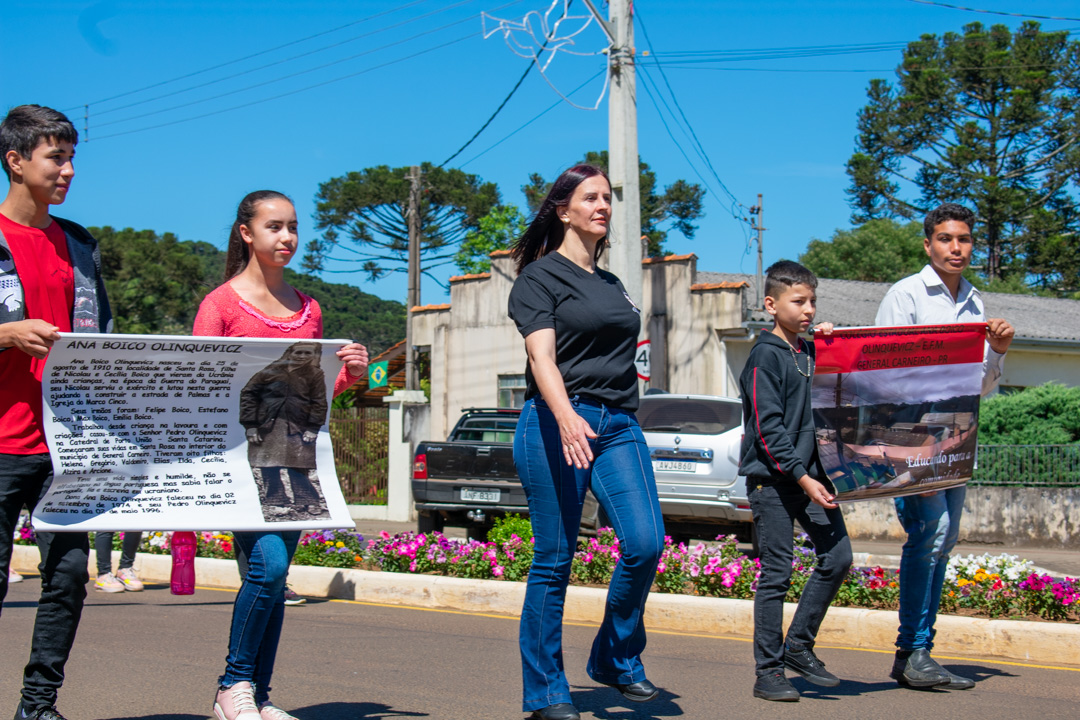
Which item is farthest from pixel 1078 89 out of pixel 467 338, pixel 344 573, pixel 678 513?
pixel 344 573

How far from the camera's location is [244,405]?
3867 millimetres

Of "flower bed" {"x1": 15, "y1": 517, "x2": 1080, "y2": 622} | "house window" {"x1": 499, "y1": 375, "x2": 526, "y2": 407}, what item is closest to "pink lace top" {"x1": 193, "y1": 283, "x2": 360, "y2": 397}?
"flower bed" {"x1": 15, "y1": 517, "x2": 1080, "y2": 622}

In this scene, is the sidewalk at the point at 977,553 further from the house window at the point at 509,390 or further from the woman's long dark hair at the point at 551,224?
the house window at the point at 509,390

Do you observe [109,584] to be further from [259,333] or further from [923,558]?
[923,558]

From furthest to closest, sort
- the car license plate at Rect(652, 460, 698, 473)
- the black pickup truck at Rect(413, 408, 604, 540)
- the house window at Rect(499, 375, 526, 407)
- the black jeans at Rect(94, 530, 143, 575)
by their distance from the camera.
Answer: the house window at Rect(499, 375, 526, 407) → the black pickup truck at Rect(413, 408, 604, 540) → the car license plate at Rect(652, 460, 698, 473) → the black jeans at Rect(94, 530, 143, 575)

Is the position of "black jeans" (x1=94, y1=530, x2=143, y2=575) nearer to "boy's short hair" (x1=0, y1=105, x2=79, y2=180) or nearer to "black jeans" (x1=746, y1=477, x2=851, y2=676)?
"boy's short hair" (x1=0, y1=105, x2=79, y2=180)

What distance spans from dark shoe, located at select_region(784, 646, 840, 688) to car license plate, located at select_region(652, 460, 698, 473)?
6748 millimetres

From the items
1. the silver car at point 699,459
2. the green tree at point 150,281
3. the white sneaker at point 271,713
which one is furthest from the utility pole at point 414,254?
the white sneaker at point 271,713

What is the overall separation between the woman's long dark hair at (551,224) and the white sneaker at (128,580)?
18.0 ft

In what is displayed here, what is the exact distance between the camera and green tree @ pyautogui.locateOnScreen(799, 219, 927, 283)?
47.2 metres

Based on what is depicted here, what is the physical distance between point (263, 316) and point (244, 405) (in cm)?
33

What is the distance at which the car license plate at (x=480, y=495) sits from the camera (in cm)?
1241

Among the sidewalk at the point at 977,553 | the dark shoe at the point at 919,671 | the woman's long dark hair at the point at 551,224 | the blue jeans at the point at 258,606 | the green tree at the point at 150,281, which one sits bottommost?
the sidewalk at the point at 977,553

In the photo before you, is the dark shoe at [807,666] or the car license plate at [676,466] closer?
the dark shoe at [807,666]
